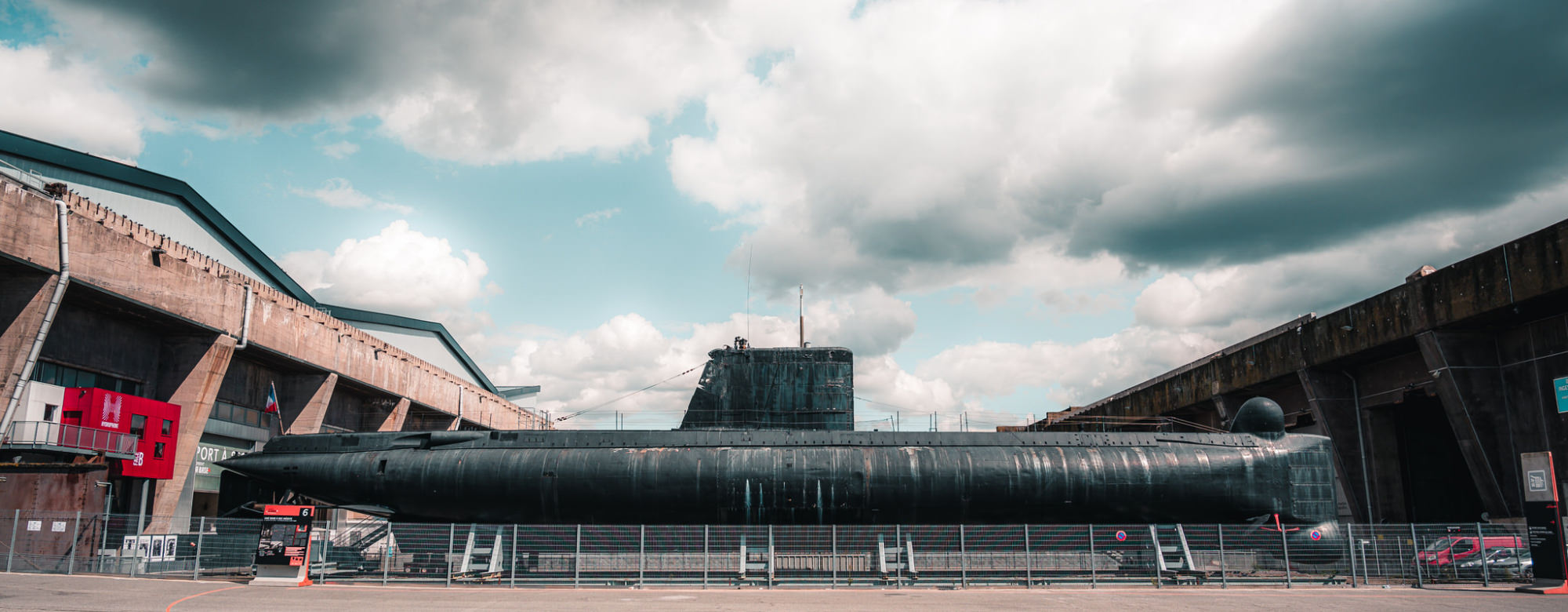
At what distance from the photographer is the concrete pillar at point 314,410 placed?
30.9 m

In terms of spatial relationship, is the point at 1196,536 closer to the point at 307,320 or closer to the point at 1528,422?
the point at 1528,422

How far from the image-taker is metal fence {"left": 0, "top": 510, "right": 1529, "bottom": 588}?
53.0 ft

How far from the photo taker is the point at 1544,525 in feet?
51.4

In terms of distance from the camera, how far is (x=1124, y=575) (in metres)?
16.6

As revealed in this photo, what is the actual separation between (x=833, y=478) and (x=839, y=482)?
0.49ft

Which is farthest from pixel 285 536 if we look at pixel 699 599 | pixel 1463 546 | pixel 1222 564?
pixel 1463 546

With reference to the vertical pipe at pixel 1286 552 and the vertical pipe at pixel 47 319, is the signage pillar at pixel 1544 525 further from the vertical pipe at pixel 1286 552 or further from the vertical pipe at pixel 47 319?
the vertical pipe at pixel 47 319

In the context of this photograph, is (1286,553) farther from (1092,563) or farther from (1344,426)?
(1344,426)

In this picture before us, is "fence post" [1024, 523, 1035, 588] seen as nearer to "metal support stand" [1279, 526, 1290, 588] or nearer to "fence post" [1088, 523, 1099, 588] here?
A: "fence post" [1088, 523, 1099, 588]

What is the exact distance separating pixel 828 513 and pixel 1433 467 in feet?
80.8

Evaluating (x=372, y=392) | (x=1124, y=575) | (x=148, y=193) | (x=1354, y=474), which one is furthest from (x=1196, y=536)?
(x=148, y=193)

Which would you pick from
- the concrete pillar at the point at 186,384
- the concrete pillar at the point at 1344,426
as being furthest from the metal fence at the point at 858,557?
the concrete pillar at the point at 1344,426

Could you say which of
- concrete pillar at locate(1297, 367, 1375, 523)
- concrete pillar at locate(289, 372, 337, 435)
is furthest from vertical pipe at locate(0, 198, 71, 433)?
concrete pillar at locate(1297, 367, 1375, 523)

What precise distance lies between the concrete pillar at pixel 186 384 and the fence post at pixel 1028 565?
2251cm
